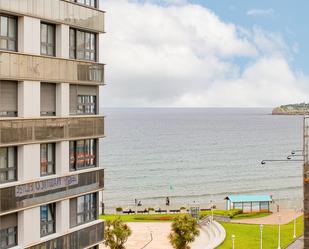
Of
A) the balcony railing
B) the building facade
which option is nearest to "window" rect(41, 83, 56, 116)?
the building facade

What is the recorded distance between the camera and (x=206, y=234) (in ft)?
203

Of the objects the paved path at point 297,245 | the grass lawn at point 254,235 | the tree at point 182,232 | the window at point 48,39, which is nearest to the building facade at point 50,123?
the window at point 48,39

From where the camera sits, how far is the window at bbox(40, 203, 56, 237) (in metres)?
22.7

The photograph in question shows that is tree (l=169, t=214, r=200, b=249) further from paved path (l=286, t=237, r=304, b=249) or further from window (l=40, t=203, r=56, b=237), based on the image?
window (l=40, t=203, r=56, b=237)

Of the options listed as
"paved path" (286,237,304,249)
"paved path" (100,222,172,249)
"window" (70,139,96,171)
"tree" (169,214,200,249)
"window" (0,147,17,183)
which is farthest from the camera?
"paved path" (100,222,172,249)

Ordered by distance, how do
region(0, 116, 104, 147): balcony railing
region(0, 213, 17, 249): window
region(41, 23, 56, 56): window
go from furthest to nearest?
region(41, 23, 56, 56): window < region(0, 213, 17, 249): window < region(0, 116, 104, 147): balcony railing

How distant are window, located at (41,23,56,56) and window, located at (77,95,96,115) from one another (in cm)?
259

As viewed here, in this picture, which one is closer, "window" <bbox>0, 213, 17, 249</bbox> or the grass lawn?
"window" <bbox>0, 213, 17, 249</bbox>

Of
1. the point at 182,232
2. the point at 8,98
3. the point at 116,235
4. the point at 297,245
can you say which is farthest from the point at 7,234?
the point at 297,245

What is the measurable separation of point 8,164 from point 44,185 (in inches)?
72.5

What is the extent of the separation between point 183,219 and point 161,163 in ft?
342

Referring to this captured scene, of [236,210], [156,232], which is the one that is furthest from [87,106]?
[236,210]

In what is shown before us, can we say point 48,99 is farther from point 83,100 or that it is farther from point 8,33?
point 8,33

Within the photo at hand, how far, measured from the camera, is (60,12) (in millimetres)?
22703
